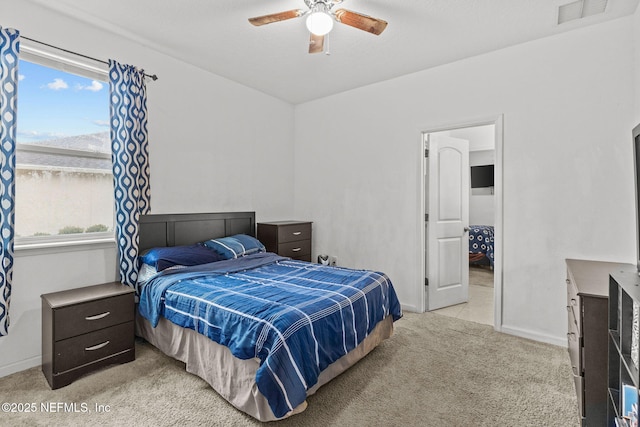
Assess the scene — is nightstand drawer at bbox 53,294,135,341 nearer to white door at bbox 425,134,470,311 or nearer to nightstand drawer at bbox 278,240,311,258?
nightstand drawer at bbox 278,240,311,258

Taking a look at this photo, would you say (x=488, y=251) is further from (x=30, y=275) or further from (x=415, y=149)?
(x=30, y=275)

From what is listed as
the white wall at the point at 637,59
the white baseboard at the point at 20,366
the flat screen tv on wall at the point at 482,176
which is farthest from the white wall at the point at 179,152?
the flat screen tv on wall at the point at 482,176

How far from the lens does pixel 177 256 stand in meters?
2.90

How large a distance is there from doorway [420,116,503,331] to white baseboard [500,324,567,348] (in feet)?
0.28

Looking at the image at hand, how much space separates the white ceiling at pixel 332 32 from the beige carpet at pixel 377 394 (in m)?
2.77

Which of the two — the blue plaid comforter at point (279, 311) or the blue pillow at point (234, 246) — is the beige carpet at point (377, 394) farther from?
the blue pillow at point (234, 246)

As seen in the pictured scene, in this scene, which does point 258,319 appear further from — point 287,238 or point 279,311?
point 287,238

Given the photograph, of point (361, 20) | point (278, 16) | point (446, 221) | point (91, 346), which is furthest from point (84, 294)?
point (446, 221)

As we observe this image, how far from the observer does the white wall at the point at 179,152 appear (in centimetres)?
240

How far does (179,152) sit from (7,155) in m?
1.40

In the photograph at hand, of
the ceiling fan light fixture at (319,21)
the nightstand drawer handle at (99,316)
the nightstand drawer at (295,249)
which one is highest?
the ceiling fan light fixture at (319,21)

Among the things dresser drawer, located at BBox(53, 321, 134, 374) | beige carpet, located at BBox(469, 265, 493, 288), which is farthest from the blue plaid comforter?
beige carpet, located at BBox(469, 265, 493, 288)

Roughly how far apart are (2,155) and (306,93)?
3254mm

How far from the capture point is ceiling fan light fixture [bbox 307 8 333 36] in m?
2.10
